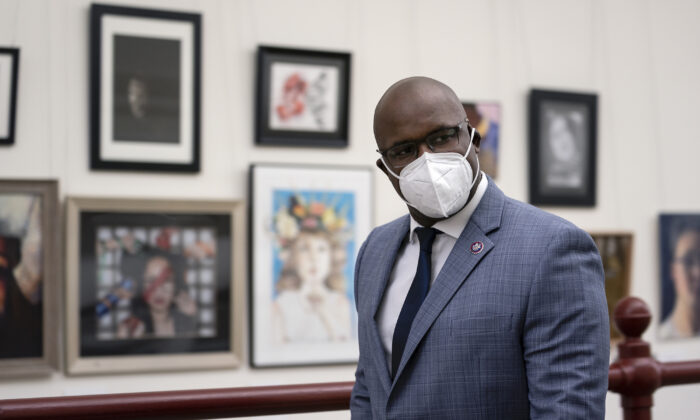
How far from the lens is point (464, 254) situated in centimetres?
141

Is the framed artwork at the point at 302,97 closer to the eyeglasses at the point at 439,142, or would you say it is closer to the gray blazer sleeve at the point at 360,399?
the gray blazer sleeve at the point at 360,399

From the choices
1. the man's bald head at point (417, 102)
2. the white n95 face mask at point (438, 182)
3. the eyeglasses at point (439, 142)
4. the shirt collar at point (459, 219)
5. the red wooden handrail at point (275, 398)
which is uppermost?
the man's bald head at point (417, 102)

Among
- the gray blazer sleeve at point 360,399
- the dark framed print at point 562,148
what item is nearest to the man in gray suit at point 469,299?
the gray blazer sleeve at point 360,399

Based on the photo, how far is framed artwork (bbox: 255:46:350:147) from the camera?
3418mm

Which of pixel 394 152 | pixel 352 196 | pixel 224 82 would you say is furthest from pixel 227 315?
pixel 394 152

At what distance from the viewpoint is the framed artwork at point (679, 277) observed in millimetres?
4051

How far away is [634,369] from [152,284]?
6.68 ft

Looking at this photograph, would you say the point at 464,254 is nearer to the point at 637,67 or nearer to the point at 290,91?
the point at 290,91

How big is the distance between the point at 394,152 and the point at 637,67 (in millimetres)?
3115

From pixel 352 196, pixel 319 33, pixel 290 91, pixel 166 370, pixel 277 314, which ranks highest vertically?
pixel 319 33

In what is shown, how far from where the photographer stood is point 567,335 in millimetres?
1265

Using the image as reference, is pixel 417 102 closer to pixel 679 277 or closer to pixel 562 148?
pixel 562 148

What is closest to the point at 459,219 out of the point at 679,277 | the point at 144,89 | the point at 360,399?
the point at 360,399

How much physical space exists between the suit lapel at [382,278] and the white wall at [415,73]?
1.82 metres
